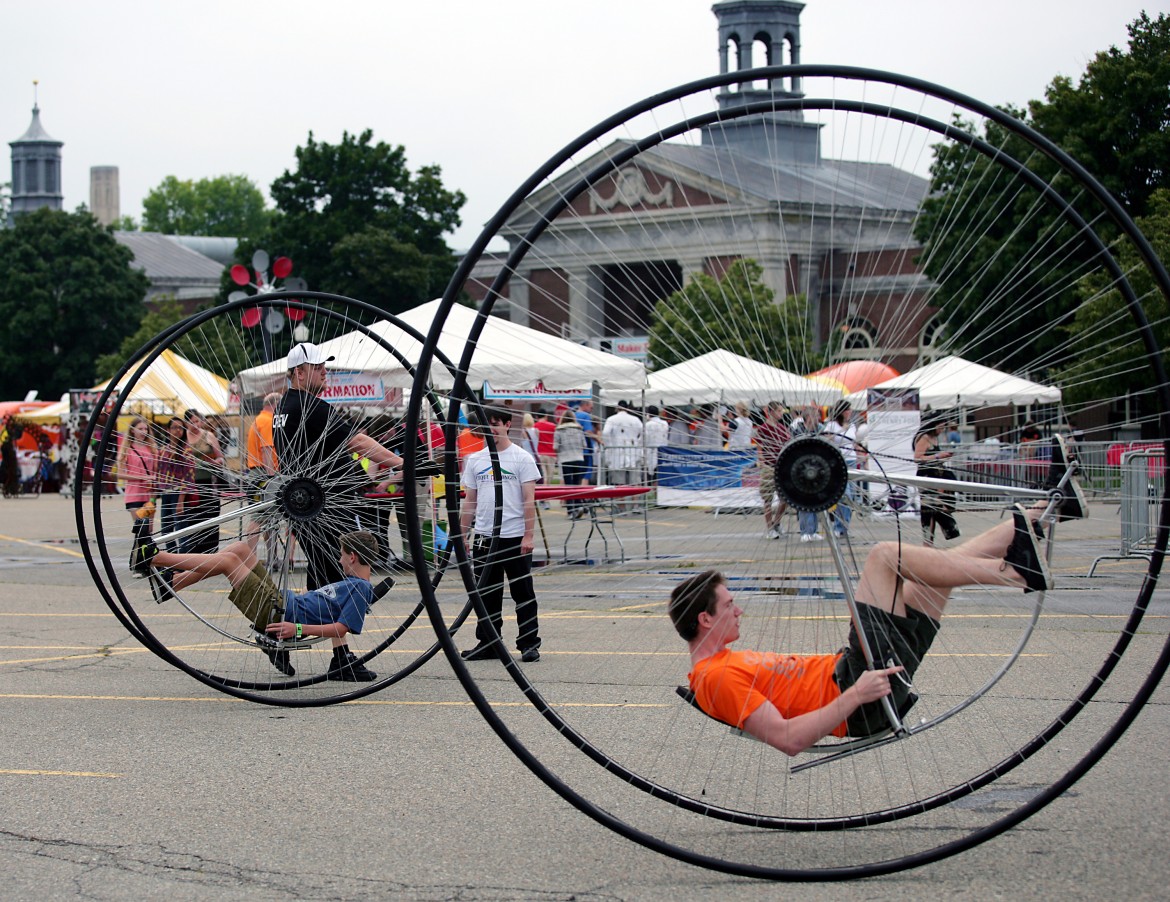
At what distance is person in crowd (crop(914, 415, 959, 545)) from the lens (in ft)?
17.9

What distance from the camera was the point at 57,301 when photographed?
7312cm

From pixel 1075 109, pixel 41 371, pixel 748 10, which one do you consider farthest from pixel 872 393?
pixel 41 371

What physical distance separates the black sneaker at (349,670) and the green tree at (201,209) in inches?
5377

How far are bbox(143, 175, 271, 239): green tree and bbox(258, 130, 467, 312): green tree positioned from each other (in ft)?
257

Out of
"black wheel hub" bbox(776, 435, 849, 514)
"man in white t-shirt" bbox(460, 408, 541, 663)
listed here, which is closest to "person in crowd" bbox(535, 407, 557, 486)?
"man in white t-shirt" bbox(460, 408, 541, 663)

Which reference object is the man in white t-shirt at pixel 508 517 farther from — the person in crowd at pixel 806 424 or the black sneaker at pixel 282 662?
the person in crowd at pixel 806 424

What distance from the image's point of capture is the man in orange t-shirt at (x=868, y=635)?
5.19 metres

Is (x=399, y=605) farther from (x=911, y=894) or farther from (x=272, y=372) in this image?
(x=911, y=894)

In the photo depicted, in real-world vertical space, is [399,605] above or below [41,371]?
below

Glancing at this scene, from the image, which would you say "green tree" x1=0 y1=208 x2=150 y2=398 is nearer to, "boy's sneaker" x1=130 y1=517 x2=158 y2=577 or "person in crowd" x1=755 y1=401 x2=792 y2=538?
"boy's sneaker" x1=130 y1=517 x2=158 y2=577

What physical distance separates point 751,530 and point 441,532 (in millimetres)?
6710

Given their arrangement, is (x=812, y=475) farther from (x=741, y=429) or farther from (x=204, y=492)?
(x=204, y=492)

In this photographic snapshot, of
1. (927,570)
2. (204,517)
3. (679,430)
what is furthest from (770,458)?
→ (204,517)

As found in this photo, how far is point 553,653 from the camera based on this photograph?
1020cm
